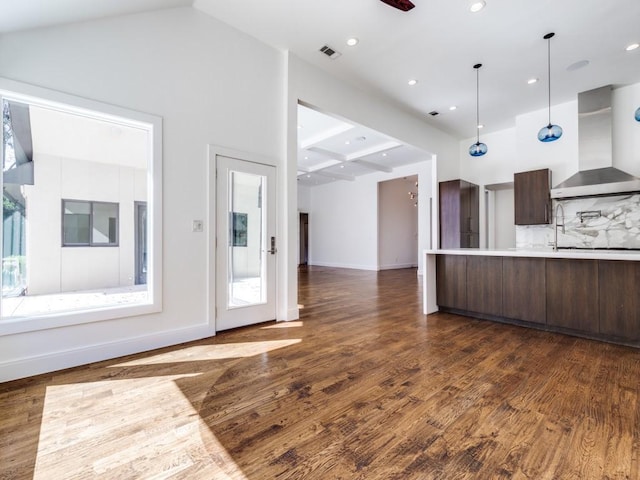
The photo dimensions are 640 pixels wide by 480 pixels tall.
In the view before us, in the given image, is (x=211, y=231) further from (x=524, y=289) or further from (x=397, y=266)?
(x=397, y=266)

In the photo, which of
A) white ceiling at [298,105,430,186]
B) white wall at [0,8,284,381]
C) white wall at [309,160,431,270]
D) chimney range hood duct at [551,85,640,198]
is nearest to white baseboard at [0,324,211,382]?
white wall at [0,8,284,381]

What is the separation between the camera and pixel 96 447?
5.32 ft

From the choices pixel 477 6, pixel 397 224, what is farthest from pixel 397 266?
pixel 477 6

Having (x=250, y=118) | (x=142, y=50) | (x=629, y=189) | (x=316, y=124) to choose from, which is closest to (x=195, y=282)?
(x=250, y=118)

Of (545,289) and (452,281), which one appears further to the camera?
(452,281)

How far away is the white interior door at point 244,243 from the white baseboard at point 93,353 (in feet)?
1.33

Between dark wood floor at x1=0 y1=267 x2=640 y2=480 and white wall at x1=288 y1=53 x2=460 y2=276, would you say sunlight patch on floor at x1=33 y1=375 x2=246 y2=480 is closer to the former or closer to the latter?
dark wood floor at x1=0 y1=267 x2=640 y2=480

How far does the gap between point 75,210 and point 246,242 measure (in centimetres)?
276

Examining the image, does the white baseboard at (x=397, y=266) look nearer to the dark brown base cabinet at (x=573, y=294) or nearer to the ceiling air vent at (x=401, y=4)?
the dark brown base cabinet at (x=573, y=294)

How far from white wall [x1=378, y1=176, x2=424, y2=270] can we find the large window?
8.33m

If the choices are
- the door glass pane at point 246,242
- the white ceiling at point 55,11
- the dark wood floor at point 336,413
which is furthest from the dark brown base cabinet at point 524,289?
the white ceiling at point 55,11

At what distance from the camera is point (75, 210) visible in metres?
4.47

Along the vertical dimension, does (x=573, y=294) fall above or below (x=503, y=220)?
below

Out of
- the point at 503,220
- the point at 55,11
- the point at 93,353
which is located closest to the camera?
the point at 55,11
